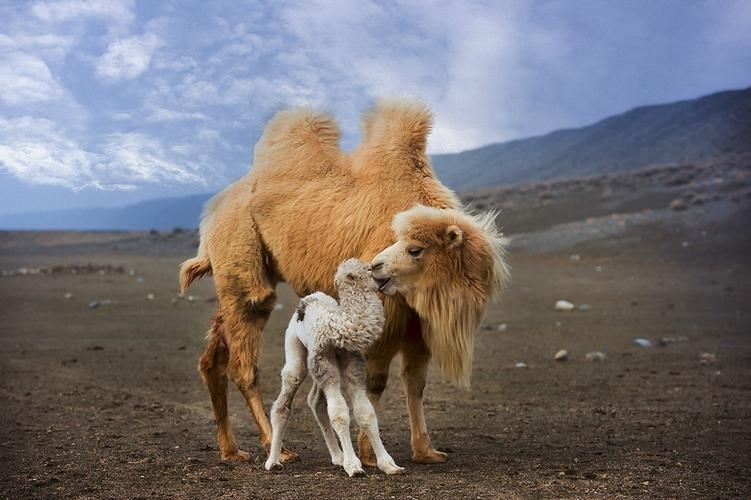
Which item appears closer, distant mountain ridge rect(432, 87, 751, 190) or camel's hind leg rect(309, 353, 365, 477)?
camel's hind leg rect(309, 353, 365, 477)

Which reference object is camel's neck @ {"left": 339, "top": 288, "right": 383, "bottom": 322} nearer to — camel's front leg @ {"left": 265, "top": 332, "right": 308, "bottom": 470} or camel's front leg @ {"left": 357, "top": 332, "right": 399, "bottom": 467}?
camel's front leg @ {"left": 265, "top": 332, "right": 308, "bottom": 470}

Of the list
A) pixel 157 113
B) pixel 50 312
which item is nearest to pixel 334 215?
pixel 157 113

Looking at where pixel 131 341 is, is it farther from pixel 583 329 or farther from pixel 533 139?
pixel 533 139

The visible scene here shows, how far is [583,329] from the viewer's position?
16.0 m

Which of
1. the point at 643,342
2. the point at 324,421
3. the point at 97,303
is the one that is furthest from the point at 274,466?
the point at 97,303

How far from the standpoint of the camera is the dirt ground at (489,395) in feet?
19.5

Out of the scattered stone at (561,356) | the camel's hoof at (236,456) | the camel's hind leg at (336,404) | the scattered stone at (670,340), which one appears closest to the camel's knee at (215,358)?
the camel's hoof at (236,456)

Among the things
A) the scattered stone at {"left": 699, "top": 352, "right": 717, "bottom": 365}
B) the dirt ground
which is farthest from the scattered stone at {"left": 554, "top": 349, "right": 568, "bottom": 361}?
the scattered stone at {"left": 699, "top": 352, "right": 717, "bottom": 365}

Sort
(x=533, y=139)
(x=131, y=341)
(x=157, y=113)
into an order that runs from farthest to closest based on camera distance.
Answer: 1. (x=533, y=139)
2. (x=131, y=341)
3. (x=157, y=113)

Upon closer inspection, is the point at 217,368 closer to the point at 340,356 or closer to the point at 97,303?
the point at 340,356

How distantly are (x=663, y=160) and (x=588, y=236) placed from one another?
84.0 ft

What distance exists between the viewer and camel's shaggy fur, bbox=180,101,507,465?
6.48m

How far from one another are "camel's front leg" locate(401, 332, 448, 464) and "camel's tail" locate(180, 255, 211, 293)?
2.16 meters

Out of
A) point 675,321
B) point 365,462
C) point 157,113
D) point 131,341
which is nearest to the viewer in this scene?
point 365,462
